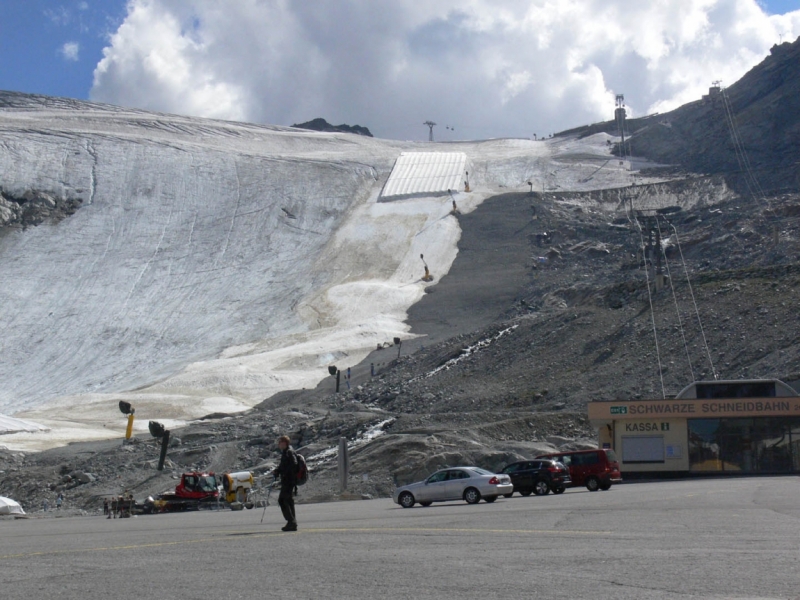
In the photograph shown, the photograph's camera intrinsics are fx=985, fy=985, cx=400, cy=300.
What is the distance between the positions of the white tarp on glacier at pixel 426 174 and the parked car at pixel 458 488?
68929 mm

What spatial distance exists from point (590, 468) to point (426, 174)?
2900 inches

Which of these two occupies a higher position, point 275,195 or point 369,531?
point 275,195

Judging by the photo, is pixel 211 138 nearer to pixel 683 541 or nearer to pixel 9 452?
pixel 9 452

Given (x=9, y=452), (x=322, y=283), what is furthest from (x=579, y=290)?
(x=9, y=452)

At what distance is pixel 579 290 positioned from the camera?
56.4m

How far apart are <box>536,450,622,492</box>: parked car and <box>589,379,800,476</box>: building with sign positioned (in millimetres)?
5651

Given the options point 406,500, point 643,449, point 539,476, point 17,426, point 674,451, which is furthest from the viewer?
point 17,426

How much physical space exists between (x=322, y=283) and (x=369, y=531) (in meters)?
58.8

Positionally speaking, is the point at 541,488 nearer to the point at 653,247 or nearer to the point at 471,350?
the point at 471,350

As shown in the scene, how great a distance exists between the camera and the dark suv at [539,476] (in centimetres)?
2353

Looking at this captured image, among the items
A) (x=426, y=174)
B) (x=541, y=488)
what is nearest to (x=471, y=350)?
(x=541, y=488)

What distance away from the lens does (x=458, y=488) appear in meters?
Result: 21.4

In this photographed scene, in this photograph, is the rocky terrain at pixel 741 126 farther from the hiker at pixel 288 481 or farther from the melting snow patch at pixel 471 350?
the hiker at pixel 288 481

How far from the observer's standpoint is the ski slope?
56625 mm
